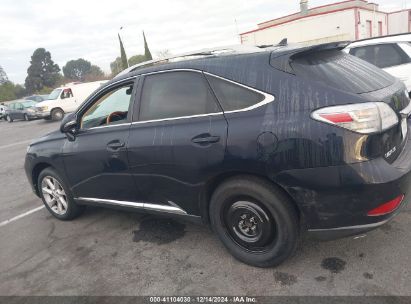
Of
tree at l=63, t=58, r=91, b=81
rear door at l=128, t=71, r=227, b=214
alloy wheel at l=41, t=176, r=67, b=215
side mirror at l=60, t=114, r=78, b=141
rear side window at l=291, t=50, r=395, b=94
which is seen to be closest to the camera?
rear side window at l=291, t=50, r=395, b=94

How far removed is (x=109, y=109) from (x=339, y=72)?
233 centimetres

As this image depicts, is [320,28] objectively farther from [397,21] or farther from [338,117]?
[338,117]

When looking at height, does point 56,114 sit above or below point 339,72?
below

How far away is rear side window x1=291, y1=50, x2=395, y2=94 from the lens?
2649 mm

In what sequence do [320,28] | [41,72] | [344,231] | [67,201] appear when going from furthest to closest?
[41,72] → [320,28] → [67,201] → [344,231]

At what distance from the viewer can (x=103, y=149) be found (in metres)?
3.69

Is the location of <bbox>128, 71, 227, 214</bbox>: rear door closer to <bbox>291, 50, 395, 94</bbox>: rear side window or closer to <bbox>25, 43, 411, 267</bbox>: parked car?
<bbox>25, 43, 411, 267</bbox>: parked car

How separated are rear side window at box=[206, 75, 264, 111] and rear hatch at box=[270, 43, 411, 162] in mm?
284

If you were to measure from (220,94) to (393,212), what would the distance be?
1.54m

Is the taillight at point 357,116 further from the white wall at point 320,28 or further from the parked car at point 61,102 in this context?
the white wall at point 320,28

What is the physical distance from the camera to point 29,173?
15.8ft

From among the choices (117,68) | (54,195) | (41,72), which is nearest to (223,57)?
(54,195)

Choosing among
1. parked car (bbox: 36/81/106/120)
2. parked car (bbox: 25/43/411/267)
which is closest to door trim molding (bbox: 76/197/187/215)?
parked car (bbox: 25/43/411/267)

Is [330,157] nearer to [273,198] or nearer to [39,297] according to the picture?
[273,198]
